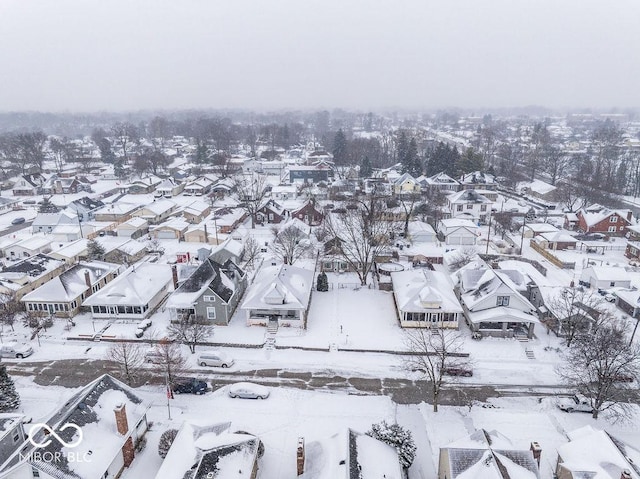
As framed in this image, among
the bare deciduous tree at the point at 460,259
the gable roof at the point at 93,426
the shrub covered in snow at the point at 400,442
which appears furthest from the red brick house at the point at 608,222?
the gable roof at the point at 93,426

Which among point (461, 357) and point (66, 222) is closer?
point (461, 357)

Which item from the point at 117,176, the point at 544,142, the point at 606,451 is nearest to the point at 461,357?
the point at 606,451

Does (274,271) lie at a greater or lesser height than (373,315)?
greater

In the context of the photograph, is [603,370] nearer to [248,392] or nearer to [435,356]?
[435,356]

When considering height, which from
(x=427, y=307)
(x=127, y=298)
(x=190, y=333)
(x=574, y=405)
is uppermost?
(x=427, y=307)

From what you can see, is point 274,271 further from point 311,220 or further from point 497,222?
point 497,222

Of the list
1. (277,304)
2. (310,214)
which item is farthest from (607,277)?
(310,214)

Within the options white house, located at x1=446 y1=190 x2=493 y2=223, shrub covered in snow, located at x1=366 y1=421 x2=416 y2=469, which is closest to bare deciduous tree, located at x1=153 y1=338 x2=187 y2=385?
shrub covered in snow, located at x1=366 y1=421 x2=416 y2=469

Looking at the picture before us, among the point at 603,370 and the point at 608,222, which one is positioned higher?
Answer: the point at 603,370
